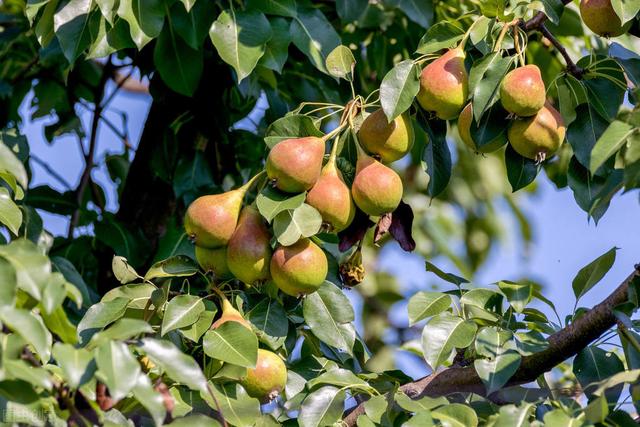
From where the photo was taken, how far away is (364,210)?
55.4 inches

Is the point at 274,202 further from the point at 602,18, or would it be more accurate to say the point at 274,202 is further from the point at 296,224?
the point at 602,18

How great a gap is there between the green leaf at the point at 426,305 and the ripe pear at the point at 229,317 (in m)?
0.24

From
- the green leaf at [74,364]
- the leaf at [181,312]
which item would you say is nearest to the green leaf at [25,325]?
the green leaf at [74,364]

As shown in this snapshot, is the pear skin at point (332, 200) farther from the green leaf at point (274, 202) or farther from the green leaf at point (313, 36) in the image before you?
the green leaf at point (313, 36)

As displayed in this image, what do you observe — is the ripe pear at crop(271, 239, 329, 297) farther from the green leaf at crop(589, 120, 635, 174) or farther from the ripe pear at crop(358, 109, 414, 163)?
the green leaf at crop(589, 120, 635, 174)

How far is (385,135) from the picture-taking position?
1.42 m

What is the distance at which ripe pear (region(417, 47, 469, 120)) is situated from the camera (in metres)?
1.42

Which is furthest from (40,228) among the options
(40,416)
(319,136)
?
(40,416)

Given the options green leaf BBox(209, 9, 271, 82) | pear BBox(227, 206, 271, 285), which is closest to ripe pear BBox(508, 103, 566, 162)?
pear BBox(227, 206, 271, 285)

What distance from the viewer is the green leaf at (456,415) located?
1207 millimetres

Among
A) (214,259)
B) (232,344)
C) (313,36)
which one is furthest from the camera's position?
(313,36)

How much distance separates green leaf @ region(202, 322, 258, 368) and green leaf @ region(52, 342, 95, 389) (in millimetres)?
260

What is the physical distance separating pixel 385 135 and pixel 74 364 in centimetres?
58

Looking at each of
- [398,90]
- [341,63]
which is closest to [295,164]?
[398,90]
